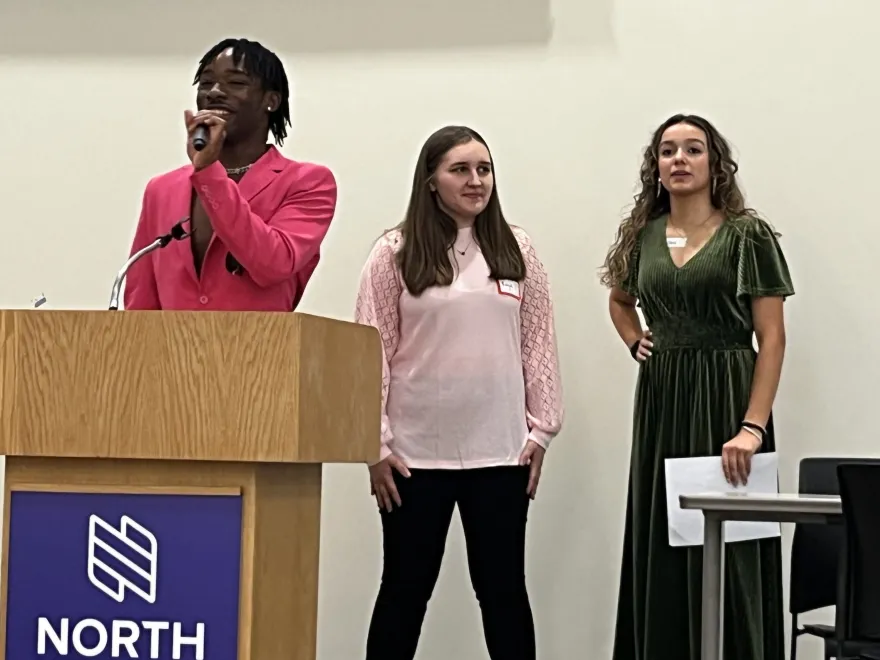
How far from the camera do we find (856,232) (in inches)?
149

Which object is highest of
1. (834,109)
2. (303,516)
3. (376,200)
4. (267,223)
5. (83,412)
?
(834,109)

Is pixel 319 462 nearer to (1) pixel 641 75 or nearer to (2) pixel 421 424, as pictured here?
(2) pixel 421 424

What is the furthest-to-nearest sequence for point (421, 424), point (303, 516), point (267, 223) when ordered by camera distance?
point (421, 424), point (267, 223), point (303, 516)

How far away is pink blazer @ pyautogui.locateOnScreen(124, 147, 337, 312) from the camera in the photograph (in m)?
2.32

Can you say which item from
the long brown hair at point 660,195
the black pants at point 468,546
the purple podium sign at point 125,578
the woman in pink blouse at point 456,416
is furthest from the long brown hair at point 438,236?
the purple podium sign at point 125,578

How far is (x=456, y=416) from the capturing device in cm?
306

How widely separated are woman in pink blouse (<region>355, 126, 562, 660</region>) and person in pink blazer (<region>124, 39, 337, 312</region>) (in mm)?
631

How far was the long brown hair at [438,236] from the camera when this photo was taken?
10.2 ft

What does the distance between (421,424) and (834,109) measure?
1.72m

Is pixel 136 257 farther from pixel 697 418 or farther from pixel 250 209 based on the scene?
pixel 697 418

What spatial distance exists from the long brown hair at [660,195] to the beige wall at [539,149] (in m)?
0.56

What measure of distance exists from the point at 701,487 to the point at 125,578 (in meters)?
1.61

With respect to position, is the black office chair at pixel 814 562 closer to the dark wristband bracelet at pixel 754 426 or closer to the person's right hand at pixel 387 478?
the dark wristband bracelet at pixel 754 426

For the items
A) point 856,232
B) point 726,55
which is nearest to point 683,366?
point 856,232
